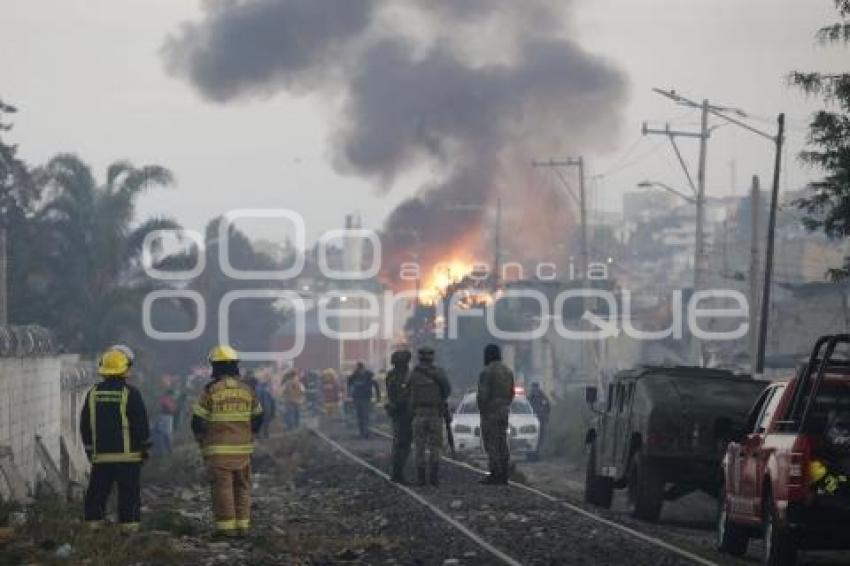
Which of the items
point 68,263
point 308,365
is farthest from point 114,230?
point 308,365

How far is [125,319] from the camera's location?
6325 cm

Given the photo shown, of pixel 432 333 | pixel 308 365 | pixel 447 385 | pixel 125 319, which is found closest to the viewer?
pixel 447 385

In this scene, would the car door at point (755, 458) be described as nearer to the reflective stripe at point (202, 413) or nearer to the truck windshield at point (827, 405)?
the truck windshield at point (827, 405)

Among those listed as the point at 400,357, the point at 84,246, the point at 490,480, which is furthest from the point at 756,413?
the point at 84,246

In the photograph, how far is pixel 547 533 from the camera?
64.7 ft

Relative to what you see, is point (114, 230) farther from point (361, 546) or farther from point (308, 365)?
point (308, 365)

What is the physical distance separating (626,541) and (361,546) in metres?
2.73

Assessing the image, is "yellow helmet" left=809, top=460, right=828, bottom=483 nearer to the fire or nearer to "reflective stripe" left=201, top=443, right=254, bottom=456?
"reflective stripe" left=201, top=443, right=254, bottom=456

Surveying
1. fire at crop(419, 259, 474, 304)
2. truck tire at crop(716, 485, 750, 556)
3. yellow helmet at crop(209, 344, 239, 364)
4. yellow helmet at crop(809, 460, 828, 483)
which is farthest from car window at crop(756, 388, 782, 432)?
fire at crop(419, 259, 474, 304)

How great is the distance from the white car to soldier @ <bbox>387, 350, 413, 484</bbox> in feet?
45.9

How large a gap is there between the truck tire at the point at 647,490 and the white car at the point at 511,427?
19147mm

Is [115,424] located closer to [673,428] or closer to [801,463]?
[801,463]

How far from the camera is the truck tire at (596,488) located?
26.1m

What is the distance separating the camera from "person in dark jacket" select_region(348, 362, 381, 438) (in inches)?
1825
